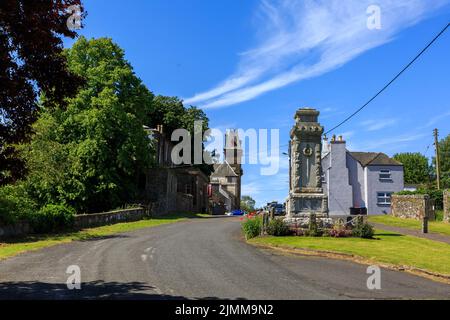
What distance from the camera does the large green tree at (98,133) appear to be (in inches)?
1454

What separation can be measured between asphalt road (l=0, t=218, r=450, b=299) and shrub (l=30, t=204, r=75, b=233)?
20.8 feet

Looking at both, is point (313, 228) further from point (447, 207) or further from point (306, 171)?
point (447, 207)

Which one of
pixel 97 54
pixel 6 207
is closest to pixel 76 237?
pixel 6 207

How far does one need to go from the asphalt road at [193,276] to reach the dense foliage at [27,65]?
3.33 m

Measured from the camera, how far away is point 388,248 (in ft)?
59.1

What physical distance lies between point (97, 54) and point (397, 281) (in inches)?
1435

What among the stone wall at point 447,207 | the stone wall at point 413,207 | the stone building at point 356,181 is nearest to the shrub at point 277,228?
the stone wall at point 447,207

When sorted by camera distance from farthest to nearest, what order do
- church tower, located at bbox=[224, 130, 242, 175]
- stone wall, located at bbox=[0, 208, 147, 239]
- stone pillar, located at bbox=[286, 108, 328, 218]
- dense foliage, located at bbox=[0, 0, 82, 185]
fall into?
church tower, located at bbox=[224, 130, 242, 175] → stone pillar, located at bbox=[286, 108, 328, 218] → stone wall, located at bbox=[0, 208, 147, 239] → dense foliage, located at bbox=[0, 0, 82, 185]

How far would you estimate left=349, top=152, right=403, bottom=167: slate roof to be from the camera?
52.9m

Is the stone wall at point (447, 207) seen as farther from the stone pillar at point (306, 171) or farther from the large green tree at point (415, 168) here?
the large green tree at point (415, 168)

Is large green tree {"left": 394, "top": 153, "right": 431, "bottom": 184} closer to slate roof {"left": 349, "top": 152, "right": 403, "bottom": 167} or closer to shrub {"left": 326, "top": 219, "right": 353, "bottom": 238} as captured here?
slate roof {"left": 349, "top": 152, "right": 403, "bottom": 167}

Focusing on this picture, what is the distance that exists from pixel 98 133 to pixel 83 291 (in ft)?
97.4

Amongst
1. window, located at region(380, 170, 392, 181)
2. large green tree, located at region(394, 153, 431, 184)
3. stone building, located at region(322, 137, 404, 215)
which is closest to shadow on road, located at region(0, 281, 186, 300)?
stone building, located at region(322, 137, 404, 215)

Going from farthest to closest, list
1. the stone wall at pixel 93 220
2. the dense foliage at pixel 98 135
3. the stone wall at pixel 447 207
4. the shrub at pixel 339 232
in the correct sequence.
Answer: the dense foliage at pixel 98 135 → the stone wall at pixel 447 207 → the shrub at pixel 339 232 → the stone wall at pixel 93 220
